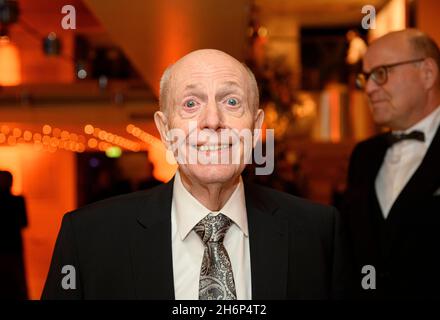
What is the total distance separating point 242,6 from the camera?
3102 mm

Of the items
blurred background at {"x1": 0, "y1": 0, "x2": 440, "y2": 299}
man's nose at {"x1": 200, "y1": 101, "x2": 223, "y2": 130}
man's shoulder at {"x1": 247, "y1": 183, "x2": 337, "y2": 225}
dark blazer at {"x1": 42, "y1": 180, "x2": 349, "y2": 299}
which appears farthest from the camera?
blurred background at {"x1": 0, "y1": 0, "x2": 440, "y2": 299}

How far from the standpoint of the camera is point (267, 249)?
1555 millimetres

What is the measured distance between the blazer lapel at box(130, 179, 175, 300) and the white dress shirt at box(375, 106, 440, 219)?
3.99 ft

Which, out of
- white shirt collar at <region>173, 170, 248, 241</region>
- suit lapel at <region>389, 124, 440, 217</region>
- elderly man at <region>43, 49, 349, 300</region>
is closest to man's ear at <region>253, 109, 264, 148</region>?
elderly man at <region>43, 49, 349, 300</region>

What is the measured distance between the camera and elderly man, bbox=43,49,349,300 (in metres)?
1.46

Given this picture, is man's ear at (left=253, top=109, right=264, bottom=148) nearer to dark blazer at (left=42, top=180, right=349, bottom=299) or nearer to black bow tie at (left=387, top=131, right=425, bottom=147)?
dark blazer at (left=42, top=180, right=349, bottom=299)

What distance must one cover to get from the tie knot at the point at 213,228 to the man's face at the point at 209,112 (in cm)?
11

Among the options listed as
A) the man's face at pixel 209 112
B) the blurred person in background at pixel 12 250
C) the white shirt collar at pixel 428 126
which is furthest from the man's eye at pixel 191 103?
the blurred person in background at pixel 12 250

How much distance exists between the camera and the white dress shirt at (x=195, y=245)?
1.52 m

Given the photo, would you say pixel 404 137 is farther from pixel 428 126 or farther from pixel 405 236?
pixel 405 236

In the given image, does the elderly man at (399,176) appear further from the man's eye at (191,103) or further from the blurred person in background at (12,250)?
the blurred person in background at (12,250)

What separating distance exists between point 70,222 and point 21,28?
7519mm
